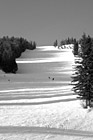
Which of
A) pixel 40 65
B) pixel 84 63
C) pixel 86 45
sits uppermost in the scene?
pixel 86 45

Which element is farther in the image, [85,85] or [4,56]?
[4,56]

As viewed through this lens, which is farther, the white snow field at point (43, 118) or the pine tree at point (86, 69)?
the pine tree at point (86, 69)

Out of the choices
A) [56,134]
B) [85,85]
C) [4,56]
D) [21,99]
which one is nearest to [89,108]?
[85,85]

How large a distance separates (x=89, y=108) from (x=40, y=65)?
2095 inches

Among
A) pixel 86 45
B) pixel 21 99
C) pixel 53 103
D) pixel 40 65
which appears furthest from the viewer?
pixel 40 65

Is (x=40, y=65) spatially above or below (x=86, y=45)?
below

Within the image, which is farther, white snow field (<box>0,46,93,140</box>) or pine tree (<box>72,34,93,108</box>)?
pine tree (<box>72,34,93,108</box>)

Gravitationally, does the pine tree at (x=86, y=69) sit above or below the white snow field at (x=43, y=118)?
above

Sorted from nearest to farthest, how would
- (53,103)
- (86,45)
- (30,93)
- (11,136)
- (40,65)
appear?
(11,136) < (86,45) < (53,103) < (30,93) < (40,65)

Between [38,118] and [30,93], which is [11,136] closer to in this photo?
[38,118]

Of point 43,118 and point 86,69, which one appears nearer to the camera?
point 43,118

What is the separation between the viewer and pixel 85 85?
897 inches

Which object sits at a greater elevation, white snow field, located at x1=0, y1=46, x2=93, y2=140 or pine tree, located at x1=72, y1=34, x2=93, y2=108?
pine tree, located at x1=72, y1=34, x2=93, y2=108

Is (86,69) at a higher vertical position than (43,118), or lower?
higher
